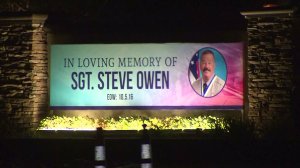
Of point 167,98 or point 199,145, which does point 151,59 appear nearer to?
point 167,98

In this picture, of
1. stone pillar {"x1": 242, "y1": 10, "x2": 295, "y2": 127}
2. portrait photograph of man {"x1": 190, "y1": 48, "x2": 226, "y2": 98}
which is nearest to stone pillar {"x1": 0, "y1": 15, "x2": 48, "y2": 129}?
portrait photograph of man {"x1": 190, "y1": 48, "x2": 226, "y2": 98}

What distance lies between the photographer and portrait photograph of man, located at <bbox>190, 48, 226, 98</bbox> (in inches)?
642

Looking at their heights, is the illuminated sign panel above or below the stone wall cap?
below

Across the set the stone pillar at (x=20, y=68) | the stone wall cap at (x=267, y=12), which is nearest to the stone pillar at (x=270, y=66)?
the stone wall cap at (x=267, y=12)

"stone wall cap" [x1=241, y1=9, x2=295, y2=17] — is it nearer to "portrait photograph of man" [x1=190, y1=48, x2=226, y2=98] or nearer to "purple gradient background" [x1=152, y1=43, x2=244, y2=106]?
"purple gradient background" [x1=152, y1=43, x2=244, y2=106]

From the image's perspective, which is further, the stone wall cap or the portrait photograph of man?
the portrait photograph of man

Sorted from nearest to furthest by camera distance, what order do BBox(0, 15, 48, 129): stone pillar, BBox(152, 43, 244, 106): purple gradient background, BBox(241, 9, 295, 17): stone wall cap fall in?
1. BBox(241, 9, 295, 17): stone wall cap
2. BBox(152, 43, 244, 106): purple gradient background
3. BBox(0, 15, 48, 129): stone pillar

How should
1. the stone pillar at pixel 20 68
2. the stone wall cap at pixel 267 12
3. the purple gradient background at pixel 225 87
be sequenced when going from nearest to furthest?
the stone wall cap at pixel 267 12, the purple gradient background at pixel 225 87, the stone pillar at pixel 20 68

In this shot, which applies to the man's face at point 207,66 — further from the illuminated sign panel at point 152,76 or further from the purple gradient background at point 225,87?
the purple gradient background at point 225,87

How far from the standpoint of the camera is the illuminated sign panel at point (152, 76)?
1630cm

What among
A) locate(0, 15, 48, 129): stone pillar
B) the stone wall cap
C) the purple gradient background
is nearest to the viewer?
the stone wall cap

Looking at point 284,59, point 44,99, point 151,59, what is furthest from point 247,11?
point 44,99

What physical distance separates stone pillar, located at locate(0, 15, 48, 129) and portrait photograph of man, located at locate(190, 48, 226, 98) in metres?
4.06

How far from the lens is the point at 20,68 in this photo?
54.0 feet
